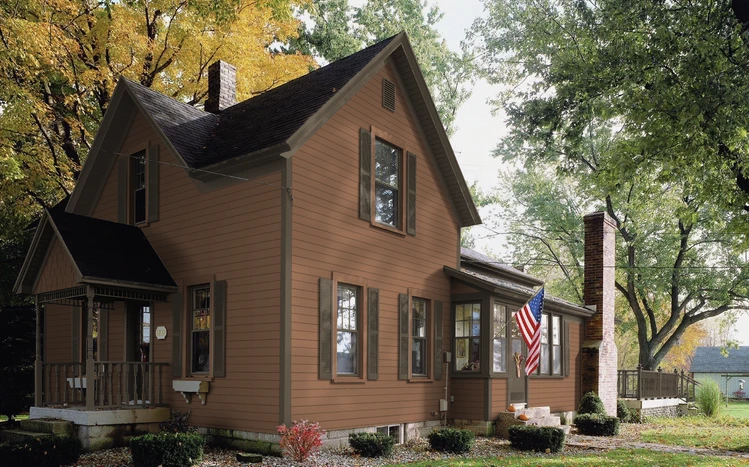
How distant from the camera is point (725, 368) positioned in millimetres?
56938

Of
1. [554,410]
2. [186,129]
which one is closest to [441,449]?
[554,410]

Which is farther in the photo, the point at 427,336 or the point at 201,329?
the point at 427,336

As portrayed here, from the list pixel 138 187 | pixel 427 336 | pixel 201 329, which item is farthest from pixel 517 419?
pixel 138 187

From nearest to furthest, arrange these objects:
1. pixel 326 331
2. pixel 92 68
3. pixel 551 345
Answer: pixel 326 331
pixel 551 345
pixel 92 68

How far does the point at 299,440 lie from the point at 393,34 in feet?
79.1

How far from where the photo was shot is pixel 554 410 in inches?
814

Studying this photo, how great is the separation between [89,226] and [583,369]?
1531 centimetres

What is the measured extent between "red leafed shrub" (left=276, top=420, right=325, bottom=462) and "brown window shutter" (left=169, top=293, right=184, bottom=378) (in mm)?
3317

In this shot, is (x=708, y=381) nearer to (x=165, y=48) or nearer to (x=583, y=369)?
(x=583, y=369)

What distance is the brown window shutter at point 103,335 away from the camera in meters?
15.4

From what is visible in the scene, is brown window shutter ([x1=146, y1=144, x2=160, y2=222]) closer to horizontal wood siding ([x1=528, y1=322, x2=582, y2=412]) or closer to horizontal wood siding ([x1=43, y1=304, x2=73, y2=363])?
horizontal wood siding ([x1=43, y1=304, x2=73, y2=363])

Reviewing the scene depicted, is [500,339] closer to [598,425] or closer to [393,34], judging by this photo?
[598,425]

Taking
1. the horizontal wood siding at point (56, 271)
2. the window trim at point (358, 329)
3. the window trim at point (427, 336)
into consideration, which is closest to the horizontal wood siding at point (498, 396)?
the window trim at point (427, 336)

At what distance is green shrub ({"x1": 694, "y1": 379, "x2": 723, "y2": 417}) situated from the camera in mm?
28219
